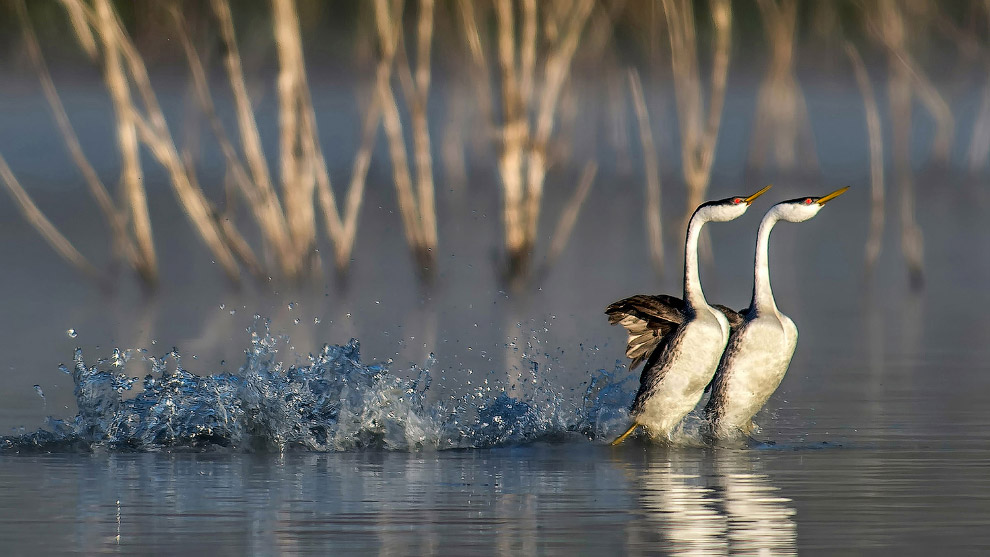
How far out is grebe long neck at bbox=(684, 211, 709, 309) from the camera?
7859 mm

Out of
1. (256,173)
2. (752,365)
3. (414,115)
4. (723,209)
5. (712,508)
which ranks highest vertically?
(414,115)

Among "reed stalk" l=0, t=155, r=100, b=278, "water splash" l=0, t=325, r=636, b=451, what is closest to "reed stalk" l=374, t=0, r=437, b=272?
"reed stalk" l=0, t=155, r=100, b=278

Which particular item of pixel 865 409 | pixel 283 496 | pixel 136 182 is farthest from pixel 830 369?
pixel 136 182

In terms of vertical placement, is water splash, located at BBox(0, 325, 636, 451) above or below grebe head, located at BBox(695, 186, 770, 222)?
below

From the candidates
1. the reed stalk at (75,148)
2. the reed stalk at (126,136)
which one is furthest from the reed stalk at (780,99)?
the reed stalk at (75,148)

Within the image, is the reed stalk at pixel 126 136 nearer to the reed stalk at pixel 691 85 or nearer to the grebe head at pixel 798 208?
the reed stalk at pixel 691 85

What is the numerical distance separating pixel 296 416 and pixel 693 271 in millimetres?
1720

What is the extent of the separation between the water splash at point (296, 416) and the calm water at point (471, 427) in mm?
13

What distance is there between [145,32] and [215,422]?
1559 cm

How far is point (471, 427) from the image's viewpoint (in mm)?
7965

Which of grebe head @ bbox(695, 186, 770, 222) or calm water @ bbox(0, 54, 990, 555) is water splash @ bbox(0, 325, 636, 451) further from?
grebe head @ bbox(695, 186, 770, 222)

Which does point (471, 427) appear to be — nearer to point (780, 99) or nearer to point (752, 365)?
point (752, 365)

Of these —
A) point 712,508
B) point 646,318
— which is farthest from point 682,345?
point 712,508

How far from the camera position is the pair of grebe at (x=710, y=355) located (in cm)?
782
